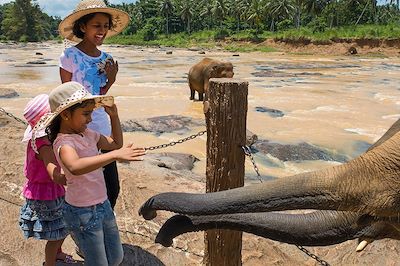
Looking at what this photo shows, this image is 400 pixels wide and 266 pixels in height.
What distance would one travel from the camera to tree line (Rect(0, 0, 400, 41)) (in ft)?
166

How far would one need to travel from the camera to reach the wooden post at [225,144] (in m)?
3.04

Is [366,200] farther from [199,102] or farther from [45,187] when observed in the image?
[199,102]

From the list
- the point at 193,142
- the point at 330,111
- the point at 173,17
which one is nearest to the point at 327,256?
the point at 193,142

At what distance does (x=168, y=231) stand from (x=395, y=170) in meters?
1.05

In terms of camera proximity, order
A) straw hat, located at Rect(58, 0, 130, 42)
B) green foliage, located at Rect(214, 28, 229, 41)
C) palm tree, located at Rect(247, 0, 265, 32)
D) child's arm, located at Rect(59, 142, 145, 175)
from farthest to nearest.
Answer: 1. green foliage, located at Rect(214, 28, 229, 41)
2. palm tree, located at Rect(247, 0, 265, 32)
3. straw hat, located at Rect(58, 0, 130, 42)
4. child's arm, located at Rect(59, 142, 145, 175)

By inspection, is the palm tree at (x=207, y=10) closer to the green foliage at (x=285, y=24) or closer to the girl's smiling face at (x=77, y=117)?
the green foliage at (x=285, y=24)

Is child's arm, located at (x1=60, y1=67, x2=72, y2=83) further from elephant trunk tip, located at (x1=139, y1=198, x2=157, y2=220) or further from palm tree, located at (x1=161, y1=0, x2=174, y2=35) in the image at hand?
palm tree, located at (x1=161, y1=0, x2=174, y2=35)

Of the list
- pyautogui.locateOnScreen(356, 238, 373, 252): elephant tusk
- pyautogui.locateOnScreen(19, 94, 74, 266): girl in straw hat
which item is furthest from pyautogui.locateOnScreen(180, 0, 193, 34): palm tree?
pyautogui.locateOnScreen(356, 238, 373, 252): elephant tusk

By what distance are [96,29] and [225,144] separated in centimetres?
112

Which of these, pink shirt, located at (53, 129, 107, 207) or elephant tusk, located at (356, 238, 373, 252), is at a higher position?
pink shirt, located at (53, 129, 107, 207)

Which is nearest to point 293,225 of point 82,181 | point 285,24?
point 82,181

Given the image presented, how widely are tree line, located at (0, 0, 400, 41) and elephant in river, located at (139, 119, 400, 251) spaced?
4573 centimetres

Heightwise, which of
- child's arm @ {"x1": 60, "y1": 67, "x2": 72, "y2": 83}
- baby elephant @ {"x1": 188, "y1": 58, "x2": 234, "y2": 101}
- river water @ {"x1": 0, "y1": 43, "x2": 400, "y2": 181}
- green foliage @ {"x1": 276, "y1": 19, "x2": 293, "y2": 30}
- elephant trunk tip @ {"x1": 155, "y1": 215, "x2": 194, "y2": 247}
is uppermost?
green foliage @ {"x1": 276, "y1": 19, "x2": 293, "y2": 30}

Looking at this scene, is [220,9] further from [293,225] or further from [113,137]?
[293,225]
